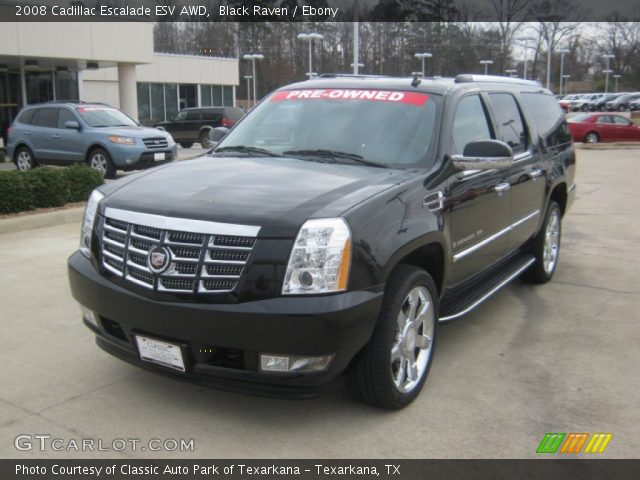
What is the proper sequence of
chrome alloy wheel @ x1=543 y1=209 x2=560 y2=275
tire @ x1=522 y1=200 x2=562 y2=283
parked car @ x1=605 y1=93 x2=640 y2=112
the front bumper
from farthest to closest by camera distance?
1. parked car @ x1=605 y1=93 x2=640 y2=112
2. chrome alloy wheel @ x1=543 y1=209 x2=560 y2=275
3. tire @ x1=522 y1=200 x2=562 y2=283
4. the front bumper

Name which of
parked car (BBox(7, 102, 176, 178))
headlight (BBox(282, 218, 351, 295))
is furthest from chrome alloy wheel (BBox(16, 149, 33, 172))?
headlight (BBox(282, 218, 351, 295))

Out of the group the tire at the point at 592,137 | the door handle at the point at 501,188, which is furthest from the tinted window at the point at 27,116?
the tire at the point at 592,137

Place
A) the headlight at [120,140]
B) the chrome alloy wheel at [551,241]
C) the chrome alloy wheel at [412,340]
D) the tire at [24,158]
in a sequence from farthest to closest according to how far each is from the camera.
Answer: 1. the tire at [24,158]
2. the headlight at [120,140]
3. the chrome alloy wheel at [551,241]
4. the chrome alloy wheel at [412,340]

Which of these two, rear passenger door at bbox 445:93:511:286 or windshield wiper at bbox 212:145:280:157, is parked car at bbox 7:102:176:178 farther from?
rear passenger door at bbox 445:93:511:286

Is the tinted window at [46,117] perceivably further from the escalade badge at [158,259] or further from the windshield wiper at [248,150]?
the escalade badge at [158,259]

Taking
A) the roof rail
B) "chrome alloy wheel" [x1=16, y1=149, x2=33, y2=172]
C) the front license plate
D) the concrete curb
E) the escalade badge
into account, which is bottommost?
the concrete curb

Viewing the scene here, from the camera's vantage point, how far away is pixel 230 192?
11.6 feet

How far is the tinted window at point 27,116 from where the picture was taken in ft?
50.5

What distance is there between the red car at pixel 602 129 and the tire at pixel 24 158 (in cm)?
2194

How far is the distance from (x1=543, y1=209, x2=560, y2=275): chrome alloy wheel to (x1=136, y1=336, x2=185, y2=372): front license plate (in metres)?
4.29

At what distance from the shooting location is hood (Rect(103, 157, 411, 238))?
3.25 meters
